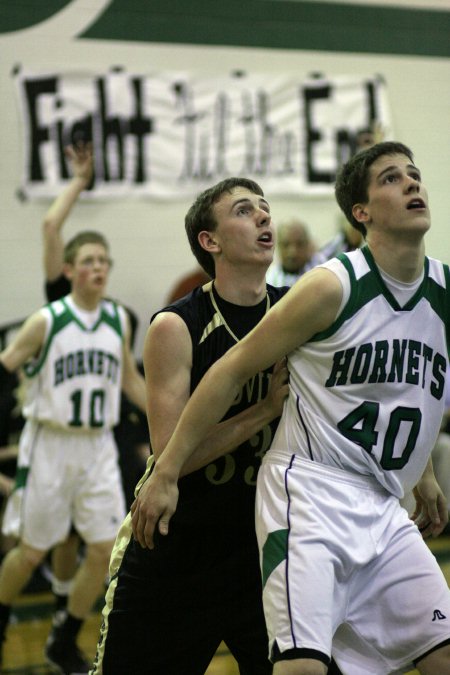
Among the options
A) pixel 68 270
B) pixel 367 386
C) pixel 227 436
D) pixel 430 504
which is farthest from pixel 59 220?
pixel 367 386

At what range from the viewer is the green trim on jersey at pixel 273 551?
9.43 feet

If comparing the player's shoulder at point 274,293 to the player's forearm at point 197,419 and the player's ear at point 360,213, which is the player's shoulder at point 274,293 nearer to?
the player's ear at point 360,213

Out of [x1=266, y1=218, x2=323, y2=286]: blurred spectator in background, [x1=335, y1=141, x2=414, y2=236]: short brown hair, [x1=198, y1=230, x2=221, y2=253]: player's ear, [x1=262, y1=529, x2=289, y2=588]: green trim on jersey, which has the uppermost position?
[x1=335, y1=141, x2=414, y2=236]: short brown hair

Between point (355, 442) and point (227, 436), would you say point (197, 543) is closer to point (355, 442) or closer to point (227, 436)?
point (227, 436)

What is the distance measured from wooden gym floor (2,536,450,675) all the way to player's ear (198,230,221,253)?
8.72 ft

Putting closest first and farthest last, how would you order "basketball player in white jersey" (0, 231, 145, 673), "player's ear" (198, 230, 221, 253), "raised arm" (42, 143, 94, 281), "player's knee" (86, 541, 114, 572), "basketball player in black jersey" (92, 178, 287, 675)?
"basketball player in black jersey" (92, 178, 287, 675)
"player's ear" (198, 230, 221, 253)
"player's knee" (86, 541, 114, 572)
"basketball player in white jersey" (0, 231, 145, 673)
"raised arm" (42, 143, 94, 281)

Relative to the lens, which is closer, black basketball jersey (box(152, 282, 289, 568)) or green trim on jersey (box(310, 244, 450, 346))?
green trim on jersey (box(310, 244, 450, 346))

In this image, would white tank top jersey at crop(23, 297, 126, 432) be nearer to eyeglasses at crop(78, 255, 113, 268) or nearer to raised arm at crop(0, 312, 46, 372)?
raised arm at crop(0, 312, 46, 372)

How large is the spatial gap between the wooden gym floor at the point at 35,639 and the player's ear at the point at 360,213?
2.90m

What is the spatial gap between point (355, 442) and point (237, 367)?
0.40m

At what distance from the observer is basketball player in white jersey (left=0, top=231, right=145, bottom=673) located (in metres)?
5.79

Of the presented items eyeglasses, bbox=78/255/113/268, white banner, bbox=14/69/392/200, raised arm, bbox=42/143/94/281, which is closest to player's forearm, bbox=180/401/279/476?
eyeglasses, bbox=78/255/113/268

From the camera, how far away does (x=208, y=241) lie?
346 cm

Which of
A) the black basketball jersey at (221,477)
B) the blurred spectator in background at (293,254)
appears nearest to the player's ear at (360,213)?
the black basketball jersey at (221,477)
